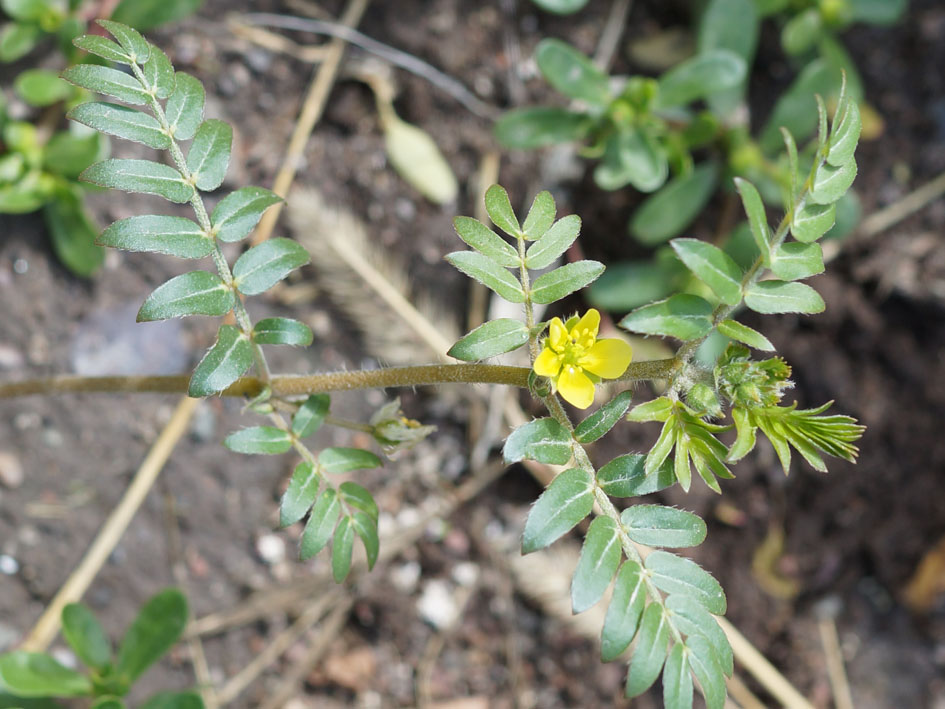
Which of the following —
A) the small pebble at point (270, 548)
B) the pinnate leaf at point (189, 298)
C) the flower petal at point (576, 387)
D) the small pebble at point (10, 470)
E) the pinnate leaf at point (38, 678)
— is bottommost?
the small pebble at point (270, 548)

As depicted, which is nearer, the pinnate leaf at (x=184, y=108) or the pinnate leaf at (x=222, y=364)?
the pinnate leaf at (x=222, y=364)

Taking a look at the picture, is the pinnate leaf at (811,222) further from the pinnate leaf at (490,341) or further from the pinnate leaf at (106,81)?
the pinnate leaf at (106,81)

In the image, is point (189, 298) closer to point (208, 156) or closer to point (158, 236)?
point (158, 236)


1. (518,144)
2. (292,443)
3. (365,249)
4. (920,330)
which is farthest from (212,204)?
(920,330)

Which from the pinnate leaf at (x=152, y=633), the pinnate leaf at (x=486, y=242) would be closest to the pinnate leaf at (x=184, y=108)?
the pinnate leaf at (x=486, y=242)

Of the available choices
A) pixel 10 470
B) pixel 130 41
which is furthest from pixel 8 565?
pixel 130 41

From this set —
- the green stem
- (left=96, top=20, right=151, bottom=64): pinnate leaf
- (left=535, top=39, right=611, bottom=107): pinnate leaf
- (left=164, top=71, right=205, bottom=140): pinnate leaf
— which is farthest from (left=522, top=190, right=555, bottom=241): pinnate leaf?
(left=535, top=39, right=611, bottom=107): pinnate leaf

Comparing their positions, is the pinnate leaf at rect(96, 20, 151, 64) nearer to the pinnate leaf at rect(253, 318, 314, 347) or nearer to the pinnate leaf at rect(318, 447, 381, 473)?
the pinnate leaf at rect(253, 318, 314, 347)
